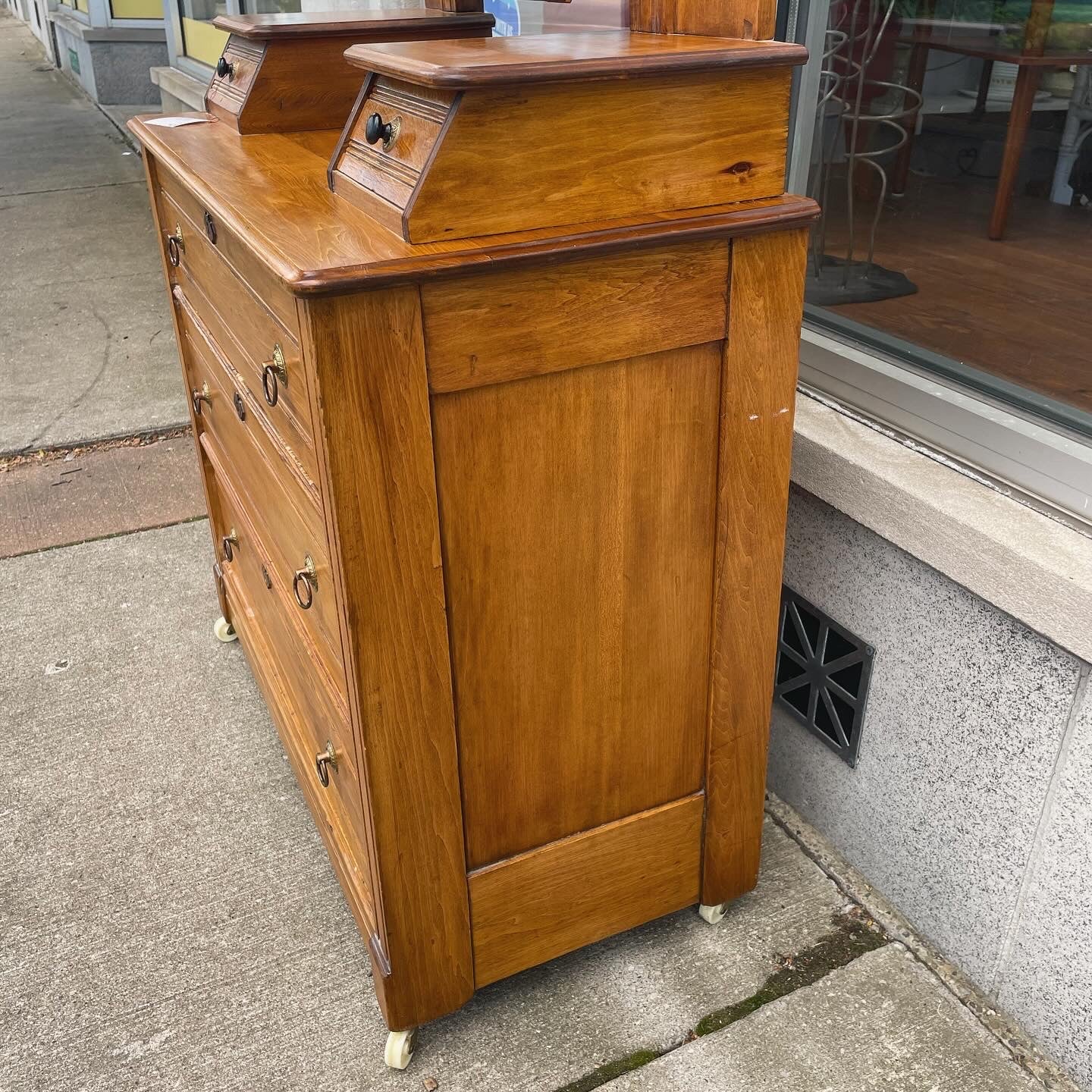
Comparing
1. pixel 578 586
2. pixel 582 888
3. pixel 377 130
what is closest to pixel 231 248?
pixel 377 130

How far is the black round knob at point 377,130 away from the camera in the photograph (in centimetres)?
139

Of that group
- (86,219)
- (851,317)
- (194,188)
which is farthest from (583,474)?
(86,219)

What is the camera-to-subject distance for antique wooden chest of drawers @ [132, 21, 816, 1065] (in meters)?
1.29

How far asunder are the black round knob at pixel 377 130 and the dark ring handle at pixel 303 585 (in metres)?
0.63

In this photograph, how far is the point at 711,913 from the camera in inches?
76.6

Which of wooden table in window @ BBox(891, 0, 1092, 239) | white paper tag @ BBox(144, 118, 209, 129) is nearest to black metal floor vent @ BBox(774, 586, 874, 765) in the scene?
wooden table in window @ BBox(891, 0, 1092, 239)

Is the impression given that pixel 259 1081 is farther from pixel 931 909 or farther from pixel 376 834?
pixel 931 909

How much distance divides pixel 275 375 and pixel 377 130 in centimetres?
36

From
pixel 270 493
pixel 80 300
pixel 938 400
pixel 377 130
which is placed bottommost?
pixel 80 300

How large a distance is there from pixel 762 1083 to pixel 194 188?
1.65m

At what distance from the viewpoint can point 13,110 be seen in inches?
433

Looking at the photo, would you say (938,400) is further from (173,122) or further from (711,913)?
(173,122)

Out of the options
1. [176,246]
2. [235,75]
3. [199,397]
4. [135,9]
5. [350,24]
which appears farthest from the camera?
[135,9]

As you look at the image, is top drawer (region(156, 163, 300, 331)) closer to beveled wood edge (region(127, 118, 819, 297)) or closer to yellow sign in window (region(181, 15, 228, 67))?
beveled wood edge (region(127, 118, 819, 297))
